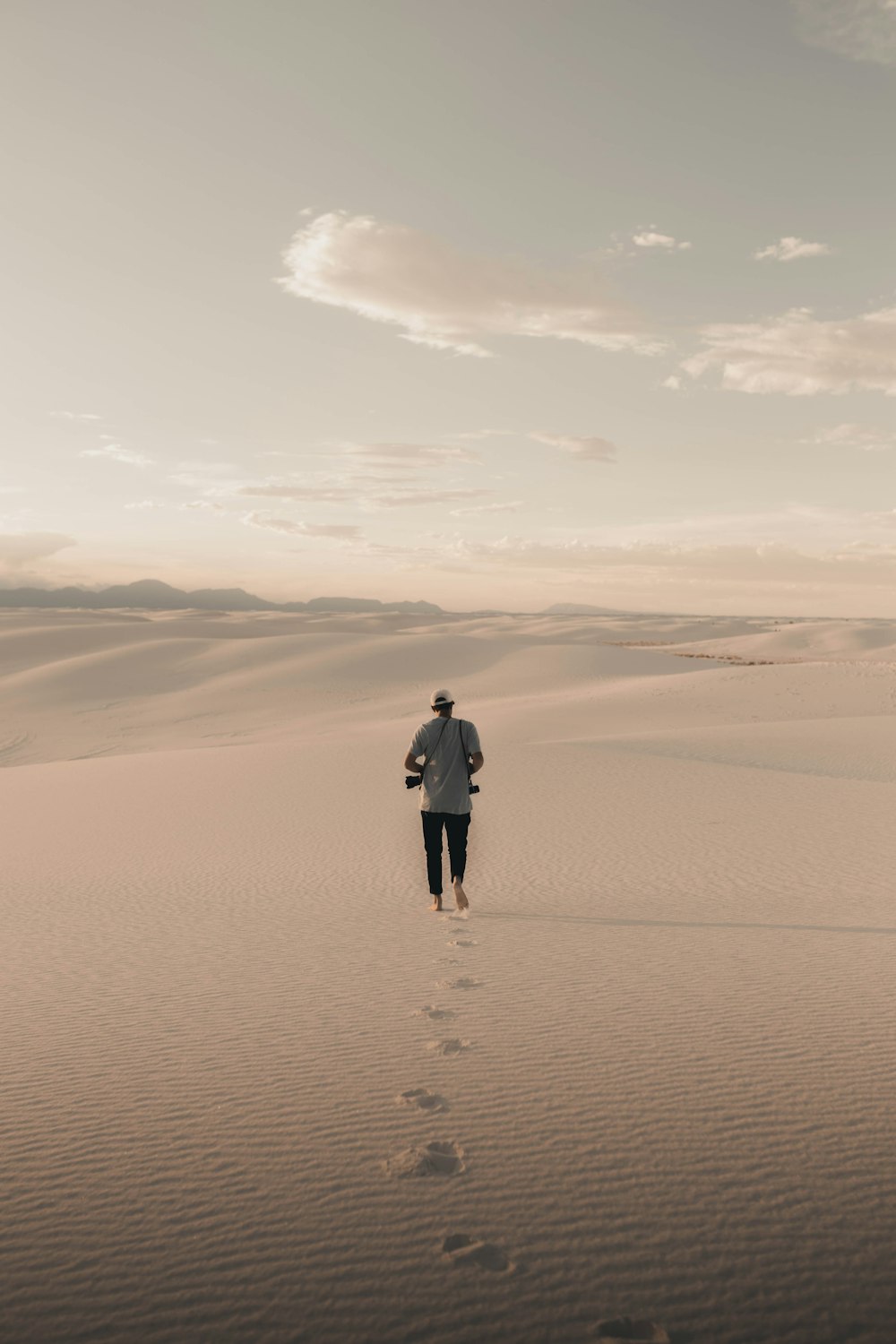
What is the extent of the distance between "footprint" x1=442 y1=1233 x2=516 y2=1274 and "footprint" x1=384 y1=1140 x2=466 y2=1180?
364 mm

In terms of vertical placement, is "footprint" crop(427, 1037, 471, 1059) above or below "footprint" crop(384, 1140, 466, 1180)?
below

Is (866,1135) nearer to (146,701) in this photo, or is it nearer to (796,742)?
(796,742)

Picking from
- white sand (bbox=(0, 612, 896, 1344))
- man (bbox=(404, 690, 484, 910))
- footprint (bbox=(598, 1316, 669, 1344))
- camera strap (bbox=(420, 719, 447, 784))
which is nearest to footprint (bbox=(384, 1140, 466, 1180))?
white sand (bbox=(0, 612, 896, 1344))

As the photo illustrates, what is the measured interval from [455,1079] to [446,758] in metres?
3.70

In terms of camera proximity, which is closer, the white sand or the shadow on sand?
the white sand

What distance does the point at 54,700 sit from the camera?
113ft

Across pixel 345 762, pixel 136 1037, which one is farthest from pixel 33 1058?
pixel 345 762

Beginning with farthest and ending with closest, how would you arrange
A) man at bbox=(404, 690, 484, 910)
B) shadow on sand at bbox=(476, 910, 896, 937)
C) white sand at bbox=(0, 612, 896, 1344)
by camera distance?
man at bbox=(404, 690, 484, 910) < shadow on sand at bbox=(476, 910, 896, 937) < white sand at bbox=(0, 612, 896, 1344)

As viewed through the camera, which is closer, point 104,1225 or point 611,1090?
point 104,1225

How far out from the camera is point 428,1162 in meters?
3.43

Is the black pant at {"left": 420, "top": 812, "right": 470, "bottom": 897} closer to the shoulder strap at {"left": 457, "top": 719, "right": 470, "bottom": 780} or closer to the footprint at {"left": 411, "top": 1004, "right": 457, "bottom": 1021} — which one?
the shoulder strap at {"left": 457, "top": 719, "right": 470, "bottom": 780}

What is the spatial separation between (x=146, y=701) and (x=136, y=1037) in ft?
102

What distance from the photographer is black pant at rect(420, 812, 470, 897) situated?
25.9 feet

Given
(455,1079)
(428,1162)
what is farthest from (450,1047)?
(428,1162)
